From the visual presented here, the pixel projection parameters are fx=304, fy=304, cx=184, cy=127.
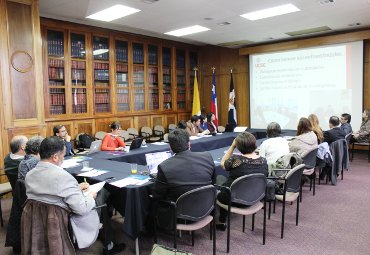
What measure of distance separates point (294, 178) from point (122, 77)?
227 inches

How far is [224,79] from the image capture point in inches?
384

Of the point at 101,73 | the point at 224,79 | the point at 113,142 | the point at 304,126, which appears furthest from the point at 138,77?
the point at 304,126

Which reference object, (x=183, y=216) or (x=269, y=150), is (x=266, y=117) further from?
(x=183, y=216)

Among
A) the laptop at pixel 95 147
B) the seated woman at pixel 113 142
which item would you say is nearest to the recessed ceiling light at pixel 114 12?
the seated woman at pixel 113 142

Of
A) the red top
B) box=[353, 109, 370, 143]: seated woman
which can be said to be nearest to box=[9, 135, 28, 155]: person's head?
the red top

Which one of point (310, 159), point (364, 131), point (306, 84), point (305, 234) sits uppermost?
point (306, 84)

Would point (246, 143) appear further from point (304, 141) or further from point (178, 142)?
point (304, 141)

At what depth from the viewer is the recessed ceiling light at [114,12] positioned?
5414 millimetres

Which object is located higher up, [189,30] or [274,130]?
[189,30]

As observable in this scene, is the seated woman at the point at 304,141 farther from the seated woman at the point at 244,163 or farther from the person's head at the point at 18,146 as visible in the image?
the person's head at the point at 18,146

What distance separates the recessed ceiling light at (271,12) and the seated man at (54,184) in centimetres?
472

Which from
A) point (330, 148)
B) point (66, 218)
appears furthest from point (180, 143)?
point (330, 148)

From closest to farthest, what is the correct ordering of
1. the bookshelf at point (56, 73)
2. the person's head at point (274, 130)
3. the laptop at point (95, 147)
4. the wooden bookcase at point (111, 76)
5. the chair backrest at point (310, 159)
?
the person's head at point (274, 130), the chair backrest at point (310, 159), the laptop at point (95, 147), the bookshelf at point (56, 73), the wooden bookcase at point (111, 76)

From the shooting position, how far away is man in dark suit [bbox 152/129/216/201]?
2541mm
